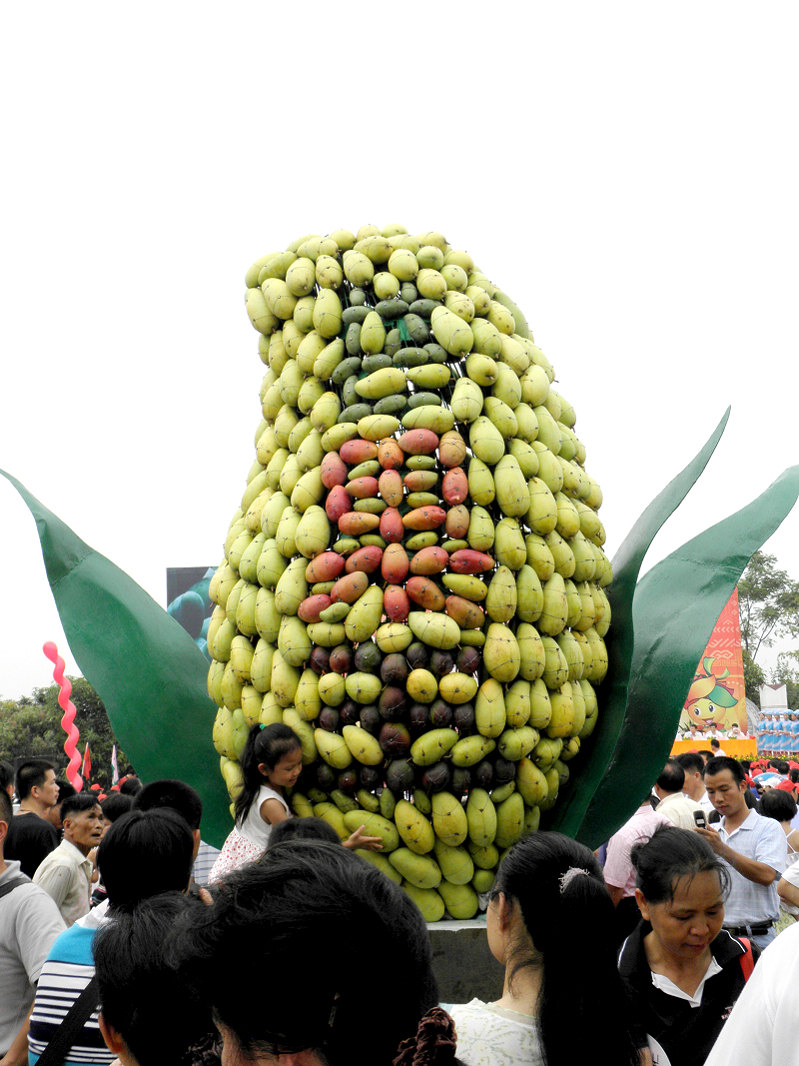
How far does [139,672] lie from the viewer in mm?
Answer: 2922

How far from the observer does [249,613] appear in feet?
8.79

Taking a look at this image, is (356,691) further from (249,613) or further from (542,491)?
(542,491)

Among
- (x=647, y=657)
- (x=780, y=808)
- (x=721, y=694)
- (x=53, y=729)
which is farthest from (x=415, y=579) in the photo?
(x=53, y=729)

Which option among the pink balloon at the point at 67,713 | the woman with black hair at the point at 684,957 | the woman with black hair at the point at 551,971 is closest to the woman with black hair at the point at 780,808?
the woman with black hair at the point at 684,957

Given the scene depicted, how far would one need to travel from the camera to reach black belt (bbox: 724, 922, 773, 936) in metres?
3.70

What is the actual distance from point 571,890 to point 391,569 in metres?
1.03

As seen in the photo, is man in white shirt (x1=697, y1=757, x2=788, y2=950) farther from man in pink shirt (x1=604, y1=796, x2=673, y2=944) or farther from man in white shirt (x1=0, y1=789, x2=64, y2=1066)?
man in white shirt (x1=0, y1=789, x2=64, y2=1066)

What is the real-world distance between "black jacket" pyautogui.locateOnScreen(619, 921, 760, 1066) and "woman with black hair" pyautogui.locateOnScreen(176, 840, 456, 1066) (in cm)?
108

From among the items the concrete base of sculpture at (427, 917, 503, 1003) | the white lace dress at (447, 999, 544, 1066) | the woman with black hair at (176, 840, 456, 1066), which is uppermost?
the woman with black hair at (176, 840, 456, 1066)

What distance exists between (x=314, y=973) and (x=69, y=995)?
1.08 m

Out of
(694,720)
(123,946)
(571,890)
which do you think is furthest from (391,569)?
(694,720)

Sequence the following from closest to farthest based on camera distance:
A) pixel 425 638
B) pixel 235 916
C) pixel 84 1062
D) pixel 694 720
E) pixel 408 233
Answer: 1. pixel 235 916
2. pixel 84 1062
3. pixel 425 638
4. pixel 408 233
5. pixel 694 720

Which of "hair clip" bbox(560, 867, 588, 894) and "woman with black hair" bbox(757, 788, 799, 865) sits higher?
"hair clip" bbox(560, 867, 588, 894)

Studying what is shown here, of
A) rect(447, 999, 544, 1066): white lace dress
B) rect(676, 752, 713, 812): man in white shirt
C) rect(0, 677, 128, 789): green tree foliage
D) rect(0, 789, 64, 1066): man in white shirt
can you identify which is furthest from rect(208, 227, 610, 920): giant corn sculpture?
rect(0, 677, 128, 789): green tree foliage
